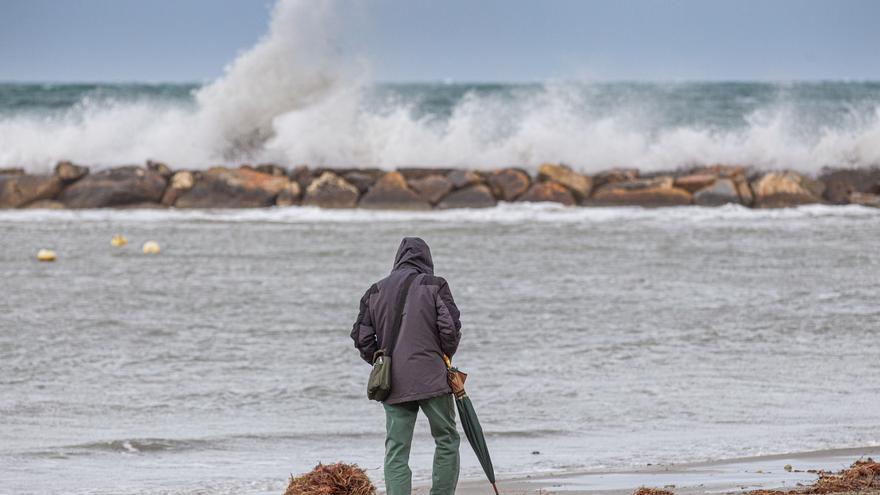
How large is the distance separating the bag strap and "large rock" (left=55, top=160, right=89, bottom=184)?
23.0m

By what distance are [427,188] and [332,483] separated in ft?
66.0

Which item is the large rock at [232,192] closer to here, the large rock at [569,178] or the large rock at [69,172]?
the large rock at [69,172]

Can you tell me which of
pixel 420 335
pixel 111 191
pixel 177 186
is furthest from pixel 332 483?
pixel 177 186

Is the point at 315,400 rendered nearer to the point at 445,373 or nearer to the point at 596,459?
the point at 596,459

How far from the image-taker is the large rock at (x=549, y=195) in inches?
1022

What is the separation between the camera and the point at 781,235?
2000 cm

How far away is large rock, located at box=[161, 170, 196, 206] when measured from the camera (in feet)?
87.0

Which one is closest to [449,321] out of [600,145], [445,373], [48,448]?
[445,373]

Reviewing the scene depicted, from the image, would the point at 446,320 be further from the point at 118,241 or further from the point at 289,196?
the point at 289,196

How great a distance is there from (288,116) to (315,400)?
23.0m

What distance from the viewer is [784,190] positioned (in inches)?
1008

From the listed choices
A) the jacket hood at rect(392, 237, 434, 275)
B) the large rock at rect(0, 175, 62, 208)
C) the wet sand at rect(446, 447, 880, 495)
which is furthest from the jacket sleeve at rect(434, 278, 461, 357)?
the large rock at rect(0, 175, 62, 208)

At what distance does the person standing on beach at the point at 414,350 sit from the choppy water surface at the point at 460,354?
1.37 meters

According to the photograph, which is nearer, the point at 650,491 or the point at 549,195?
the point at 650,491
